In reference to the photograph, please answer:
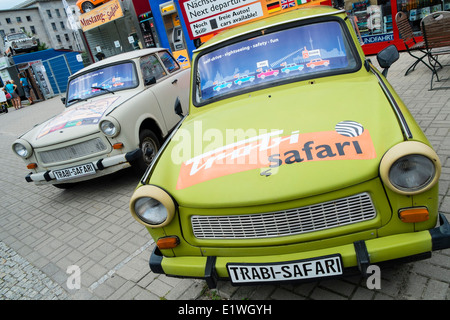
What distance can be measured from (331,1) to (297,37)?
266 inches

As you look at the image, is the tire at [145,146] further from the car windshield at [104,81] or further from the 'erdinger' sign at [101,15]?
the 'erdinger' sign at [101,15]

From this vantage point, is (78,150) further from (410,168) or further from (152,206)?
(410,168)

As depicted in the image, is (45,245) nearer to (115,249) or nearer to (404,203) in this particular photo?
(115,249)

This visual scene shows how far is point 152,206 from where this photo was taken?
2127 millimetres

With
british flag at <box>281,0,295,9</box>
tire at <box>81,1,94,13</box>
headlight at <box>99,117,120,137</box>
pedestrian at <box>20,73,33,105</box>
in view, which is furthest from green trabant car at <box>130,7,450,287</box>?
pedestrian at <box>20,73,33,105</box>

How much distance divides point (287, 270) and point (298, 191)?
462 mm

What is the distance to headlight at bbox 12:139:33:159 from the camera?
4637 millimetres

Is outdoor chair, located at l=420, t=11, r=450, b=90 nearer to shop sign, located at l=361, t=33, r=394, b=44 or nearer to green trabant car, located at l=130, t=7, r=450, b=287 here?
shop sign, located at l=361, t=33, r=394, b=44

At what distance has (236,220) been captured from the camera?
1.94 m

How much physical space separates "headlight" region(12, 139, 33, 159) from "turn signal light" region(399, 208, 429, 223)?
4.69 meters

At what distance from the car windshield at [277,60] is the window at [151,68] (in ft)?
8.25

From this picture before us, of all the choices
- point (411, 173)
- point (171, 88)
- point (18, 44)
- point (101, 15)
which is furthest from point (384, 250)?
point (18, 44)

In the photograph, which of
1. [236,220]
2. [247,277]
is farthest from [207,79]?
[247,277]

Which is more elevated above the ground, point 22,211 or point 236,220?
point 236,220
